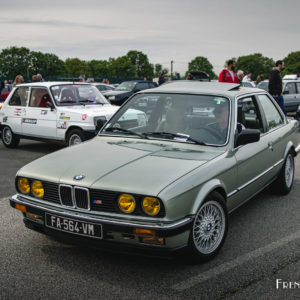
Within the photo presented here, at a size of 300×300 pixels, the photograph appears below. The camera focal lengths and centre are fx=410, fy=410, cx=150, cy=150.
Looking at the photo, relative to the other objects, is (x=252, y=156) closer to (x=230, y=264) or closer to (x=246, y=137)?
(x=246, y=137)

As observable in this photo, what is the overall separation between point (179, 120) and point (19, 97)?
21.5 ft

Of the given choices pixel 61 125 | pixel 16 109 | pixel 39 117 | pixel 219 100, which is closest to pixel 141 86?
pixel 16 109

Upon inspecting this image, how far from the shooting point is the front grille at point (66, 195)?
335 centimetres

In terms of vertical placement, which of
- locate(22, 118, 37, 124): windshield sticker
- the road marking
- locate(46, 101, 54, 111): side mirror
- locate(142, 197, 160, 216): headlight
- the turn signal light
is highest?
locate(46, 101, 54, 111): side mirror

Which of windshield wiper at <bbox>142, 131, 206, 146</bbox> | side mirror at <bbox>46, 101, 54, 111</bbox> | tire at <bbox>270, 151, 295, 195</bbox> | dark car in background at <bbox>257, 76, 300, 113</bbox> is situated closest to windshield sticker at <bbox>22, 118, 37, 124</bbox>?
side mirror at <bbox>46, 101, 54, 111</bbox>

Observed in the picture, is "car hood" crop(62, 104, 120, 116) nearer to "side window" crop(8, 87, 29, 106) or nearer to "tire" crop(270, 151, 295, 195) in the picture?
"side window" crop(8, 87, 29, 106)

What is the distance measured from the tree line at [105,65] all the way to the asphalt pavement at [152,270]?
99.8m

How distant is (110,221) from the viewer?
313 centimetres

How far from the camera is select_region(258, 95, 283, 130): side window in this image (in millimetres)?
5262

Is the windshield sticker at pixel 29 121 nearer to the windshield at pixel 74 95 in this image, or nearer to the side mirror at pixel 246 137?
the windshield at pixel 74 95

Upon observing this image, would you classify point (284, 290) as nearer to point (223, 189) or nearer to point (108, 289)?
point (223, 189)

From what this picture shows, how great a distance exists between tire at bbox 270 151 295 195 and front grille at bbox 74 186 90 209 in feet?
10.5

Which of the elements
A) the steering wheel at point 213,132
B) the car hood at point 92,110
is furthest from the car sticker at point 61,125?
the steering wheel at point 213,132

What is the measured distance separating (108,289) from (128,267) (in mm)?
408
